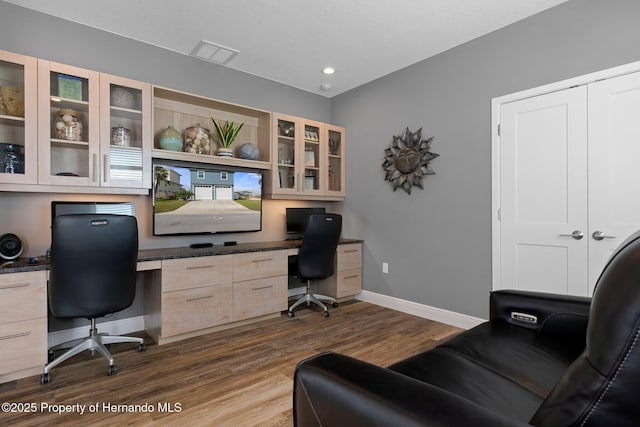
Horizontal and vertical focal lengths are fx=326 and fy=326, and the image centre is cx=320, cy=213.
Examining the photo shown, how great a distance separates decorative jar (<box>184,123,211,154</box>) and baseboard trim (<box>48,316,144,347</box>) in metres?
1.67

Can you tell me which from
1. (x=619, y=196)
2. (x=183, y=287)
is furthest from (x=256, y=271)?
(x=619, y=196)

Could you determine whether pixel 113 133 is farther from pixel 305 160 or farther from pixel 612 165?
pixel 612 165

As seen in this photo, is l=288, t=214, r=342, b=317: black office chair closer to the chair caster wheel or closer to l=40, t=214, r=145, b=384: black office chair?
l=40, t=214, r=145, b=384: black office chair

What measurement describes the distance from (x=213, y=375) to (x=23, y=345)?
4.01 ft

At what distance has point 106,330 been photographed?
288 centimetres

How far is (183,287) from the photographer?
2736 millimetres

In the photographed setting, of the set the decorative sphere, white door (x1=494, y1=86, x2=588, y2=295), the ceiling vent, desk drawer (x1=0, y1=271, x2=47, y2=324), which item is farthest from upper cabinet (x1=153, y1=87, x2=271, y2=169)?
white door (x1=494, y1=86, x2=588, y2=295)

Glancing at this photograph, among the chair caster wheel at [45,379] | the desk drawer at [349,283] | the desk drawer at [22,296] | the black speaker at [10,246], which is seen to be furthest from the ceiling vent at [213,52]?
the chair caster wheel at [45,379]

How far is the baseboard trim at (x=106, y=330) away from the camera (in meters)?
2.66

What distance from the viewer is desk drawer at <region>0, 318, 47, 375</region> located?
Answer: 2.05 m

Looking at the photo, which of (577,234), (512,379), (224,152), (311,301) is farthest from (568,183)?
(224,152)

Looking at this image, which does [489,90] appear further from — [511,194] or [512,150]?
[511,194]

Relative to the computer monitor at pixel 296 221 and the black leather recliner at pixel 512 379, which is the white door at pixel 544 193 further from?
the computer monitor at pixel 296 221

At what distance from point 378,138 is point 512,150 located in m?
1.52
